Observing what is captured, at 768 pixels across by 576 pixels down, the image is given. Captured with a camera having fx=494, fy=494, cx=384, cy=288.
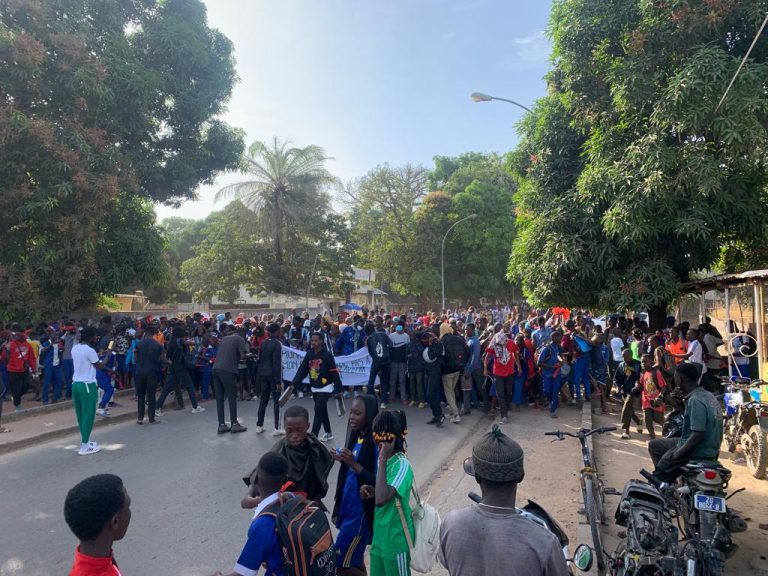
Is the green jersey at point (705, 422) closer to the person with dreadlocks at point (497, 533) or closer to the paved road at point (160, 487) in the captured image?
the person with dreadlocks at point (497, 533)

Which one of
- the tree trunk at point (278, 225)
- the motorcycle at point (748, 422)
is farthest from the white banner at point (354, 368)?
the tree trunk at point (278, 225)

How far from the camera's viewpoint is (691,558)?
3723mm

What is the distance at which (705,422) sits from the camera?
4.43 m

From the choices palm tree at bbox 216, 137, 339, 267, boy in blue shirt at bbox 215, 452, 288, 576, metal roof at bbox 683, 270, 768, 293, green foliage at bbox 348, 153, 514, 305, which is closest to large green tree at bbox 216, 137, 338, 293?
palm tree at bbox 216, 137, 339, 267

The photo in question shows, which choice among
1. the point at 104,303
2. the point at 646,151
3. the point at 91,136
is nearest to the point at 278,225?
the point at 104,303

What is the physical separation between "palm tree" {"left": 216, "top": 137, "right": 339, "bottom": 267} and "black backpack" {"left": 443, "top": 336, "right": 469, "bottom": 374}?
846 inches

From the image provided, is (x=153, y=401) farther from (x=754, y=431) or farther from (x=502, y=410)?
(x=754, y=431)

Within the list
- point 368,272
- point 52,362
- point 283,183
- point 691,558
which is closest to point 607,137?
point 691,558

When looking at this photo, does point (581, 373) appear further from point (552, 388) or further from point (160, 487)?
point (160, 487)

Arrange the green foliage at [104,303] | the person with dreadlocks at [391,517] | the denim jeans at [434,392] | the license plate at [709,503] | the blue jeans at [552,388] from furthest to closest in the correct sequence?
the green foliage at [104,303], the blue jeans at [552,388], the denim jeans at [434,392], the license plate at [709,503], the person with dreadlocks at [391,517]

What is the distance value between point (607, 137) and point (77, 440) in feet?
41.2

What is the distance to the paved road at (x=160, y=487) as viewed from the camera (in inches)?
183

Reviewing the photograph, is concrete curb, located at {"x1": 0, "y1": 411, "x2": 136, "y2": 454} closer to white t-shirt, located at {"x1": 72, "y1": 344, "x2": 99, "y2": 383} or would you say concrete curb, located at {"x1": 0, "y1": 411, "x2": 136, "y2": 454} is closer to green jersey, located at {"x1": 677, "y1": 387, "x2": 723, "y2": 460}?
white t-shirt, located at {"x1": 72, "y1": 344, "x2": 99, "y2": 383}

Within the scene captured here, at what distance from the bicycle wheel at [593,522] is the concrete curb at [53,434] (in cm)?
902
